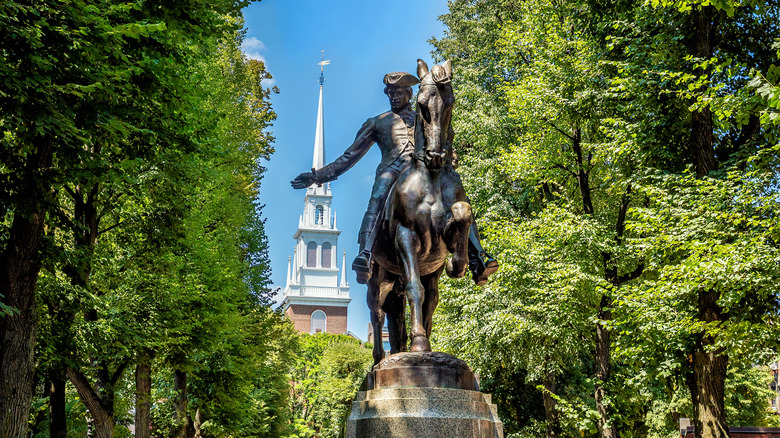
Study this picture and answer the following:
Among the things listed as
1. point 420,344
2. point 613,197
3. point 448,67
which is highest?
point 613,197

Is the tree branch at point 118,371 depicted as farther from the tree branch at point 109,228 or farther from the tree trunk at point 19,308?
the tree trunk at point 19,308

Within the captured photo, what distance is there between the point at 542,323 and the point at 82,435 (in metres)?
13.7

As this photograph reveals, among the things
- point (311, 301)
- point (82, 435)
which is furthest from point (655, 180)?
point (311, 301)

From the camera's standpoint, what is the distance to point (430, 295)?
8.72 meters

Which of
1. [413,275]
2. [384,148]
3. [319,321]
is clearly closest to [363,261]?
[413,275]

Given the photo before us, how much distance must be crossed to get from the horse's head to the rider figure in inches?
40.2

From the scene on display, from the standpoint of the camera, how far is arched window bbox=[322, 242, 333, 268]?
5172 inches

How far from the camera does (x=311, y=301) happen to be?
411ft

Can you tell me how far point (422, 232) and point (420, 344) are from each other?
1.23 metres

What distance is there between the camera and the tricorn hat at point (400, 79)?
9961 mm

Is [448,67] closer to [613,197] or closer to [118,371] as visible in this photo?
[118,371]

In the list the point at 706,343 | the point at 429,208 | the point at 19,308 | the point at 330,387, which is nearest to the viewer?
the point at 429,208

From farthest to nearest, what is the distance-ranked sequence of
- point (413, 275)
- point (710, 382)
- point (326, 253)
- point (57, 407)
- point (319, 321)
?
point (326, 253)
point (319, 321)
point (57, 407)
point (710, 382)
point (413, 275)

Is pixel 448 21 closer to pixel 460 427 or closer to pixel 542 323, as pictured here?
pixel 542 323
